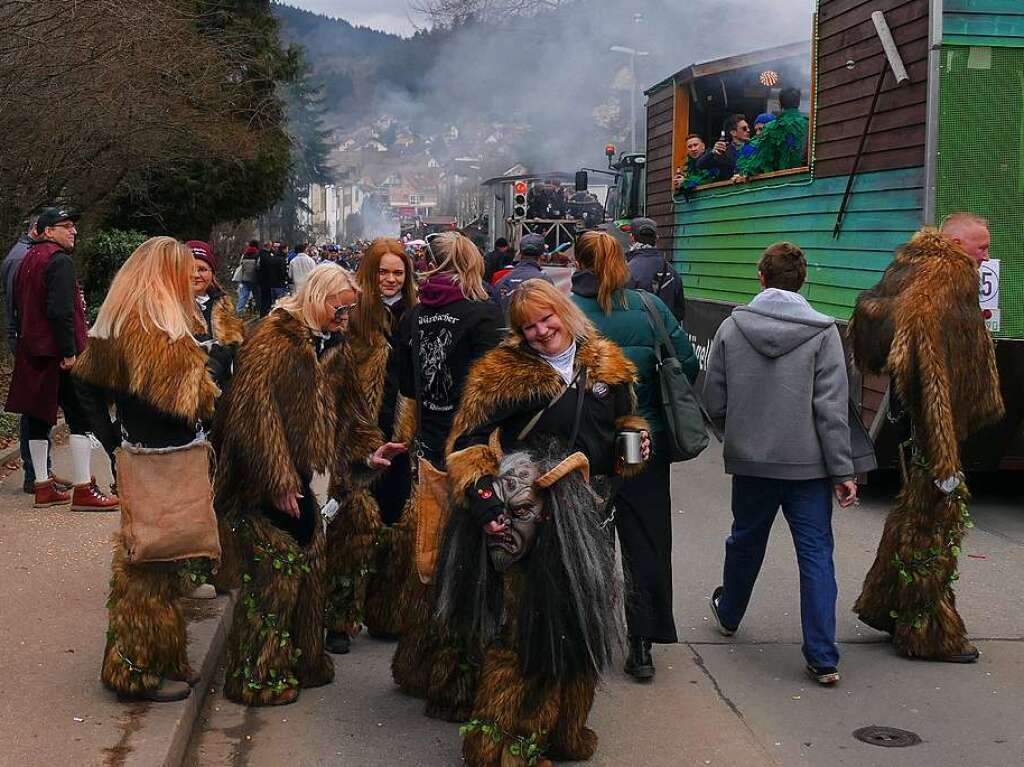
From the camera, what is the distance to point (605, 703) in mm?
5508

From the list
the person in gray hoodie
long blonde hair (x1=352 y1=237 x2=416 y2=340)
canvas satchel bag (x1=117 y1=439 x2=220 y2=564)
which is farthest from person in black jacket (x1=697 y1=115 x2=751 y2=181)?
canvas satchel bag (x1=117 y1=439 x2=220 y2=564)

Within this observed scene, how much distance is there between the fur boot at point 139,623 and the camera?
16.5 feet

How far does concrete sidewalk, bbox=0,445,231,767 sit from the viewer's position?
4.60m

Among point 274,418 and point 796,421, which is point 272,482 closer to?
point 274,418

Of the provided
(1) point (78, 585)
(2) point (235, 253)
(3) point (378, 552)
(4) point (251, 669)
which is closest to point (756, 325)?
(3) point (378, 552)

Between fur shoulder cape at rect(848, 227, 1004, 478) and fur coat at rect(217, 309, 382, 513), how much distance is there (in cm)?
250

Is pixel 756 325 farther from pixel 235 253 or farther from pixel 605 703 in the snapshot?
pixel 235 253

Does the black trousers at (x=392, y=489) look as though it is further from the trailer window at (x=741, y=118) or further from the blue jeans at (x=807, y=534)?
the trailer window at (x=741, y=118)

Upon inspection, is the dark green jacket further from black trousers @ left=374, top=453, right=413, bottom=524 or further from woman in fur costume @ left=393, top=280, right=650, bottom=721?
black trousers @ left=374, top=453, right=413, bottom=524

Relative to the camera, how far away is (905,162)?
9.12 metres

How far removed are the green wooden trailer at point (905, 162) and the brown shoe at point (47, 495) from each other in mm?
5408

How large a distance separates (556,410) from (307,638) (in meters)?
1.70

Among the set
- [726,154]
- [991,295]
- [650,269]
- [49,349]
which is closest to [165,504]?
[49,349]

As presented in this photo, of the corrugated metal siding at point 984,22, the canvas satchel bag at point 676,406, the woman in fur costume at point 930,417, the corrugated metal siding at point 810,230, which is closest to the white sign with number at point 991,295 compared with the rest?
the corrugated metal siding at point 810,230
